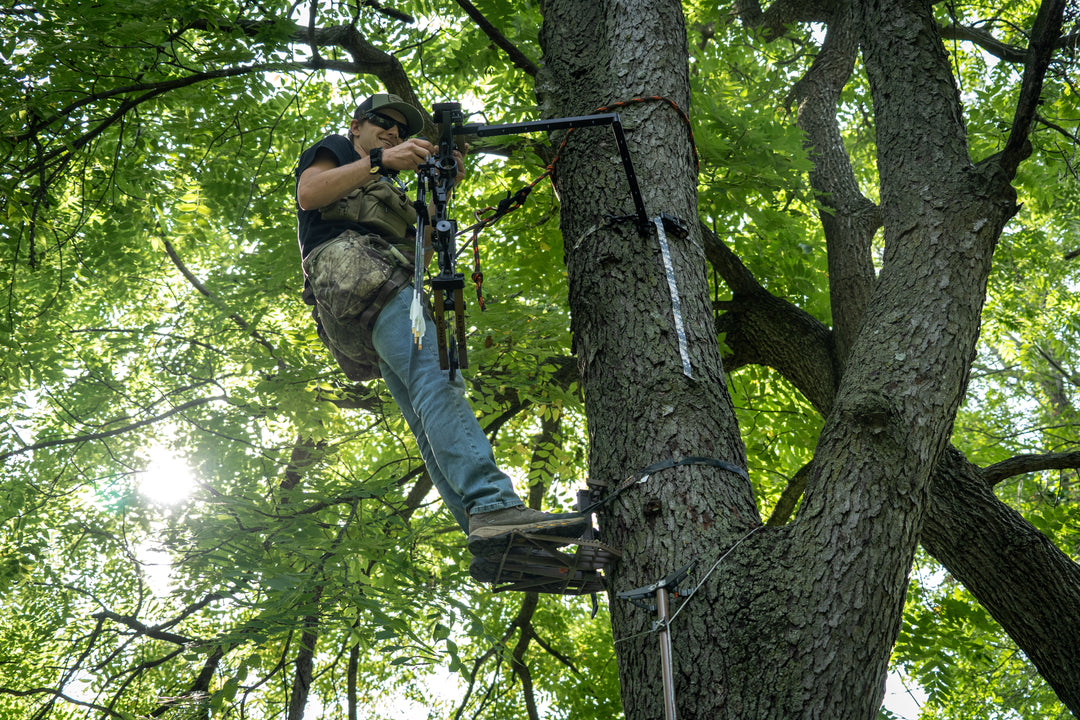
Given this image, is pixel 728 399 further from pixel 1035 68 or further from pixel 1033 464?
pixel 1033 464

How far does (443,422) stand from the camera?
286 centimetres

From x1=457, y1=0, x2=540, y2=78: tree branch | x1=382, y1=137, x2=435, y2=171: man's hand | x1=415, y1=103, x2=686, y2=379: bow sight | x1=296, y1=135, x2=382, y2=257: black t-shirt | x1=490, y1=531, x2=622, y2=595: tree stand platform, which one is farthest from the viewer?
x1=457, y1=0, x2=540, y2=78: tree branch

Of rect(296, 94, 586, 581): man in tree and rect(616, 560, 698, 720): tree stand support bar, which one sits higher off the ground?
rect(296, 94, 586, 581): man in tree

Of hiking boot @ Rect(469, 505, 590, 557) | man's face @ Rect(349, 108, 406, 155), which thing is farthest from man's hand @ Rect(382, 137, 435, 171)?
hiking boot @ Rect(469, 505, 590, 557)

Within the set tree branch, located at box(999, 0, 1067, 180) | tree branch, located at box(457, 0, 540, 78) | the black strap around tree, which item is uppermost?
tree branch, located at box(457, 0, 540, 78)

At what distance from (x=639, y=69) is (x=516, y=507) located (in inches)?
81.0

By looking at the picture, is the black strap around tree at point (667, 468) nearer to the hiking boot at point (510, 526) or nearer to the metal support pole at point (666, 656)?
the hiking boot at point (510, 526)

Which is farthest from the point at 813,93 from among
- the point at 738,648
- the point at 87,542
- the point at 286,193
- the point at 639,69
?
the point at 87,542

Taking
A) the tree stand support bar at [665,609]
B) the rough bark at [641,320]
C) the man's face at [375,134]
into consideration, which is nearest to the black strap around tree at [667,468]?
the rough bark at [641,320]

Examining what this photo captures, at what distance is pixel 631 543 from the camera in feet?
7.98

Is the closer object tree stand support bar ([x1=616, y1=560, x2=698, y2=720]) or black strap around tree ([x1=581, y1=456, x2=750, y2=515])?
tree stand support bar ([x1=616, y1=560, x2=698, y2=720])

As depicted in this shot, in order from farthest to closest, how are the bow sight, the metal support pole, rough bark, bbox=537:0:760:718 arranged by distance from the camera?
the bow sight, rough bark, bbox=537:0:760:718, the metal support pole

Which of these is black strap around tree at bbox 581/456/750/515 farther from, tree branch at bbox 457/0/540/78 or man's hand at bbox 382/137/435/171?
tree branch at bbox 457/0/540/78

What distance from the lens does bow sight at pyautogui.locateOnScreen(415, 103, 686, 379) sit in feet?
8.80
